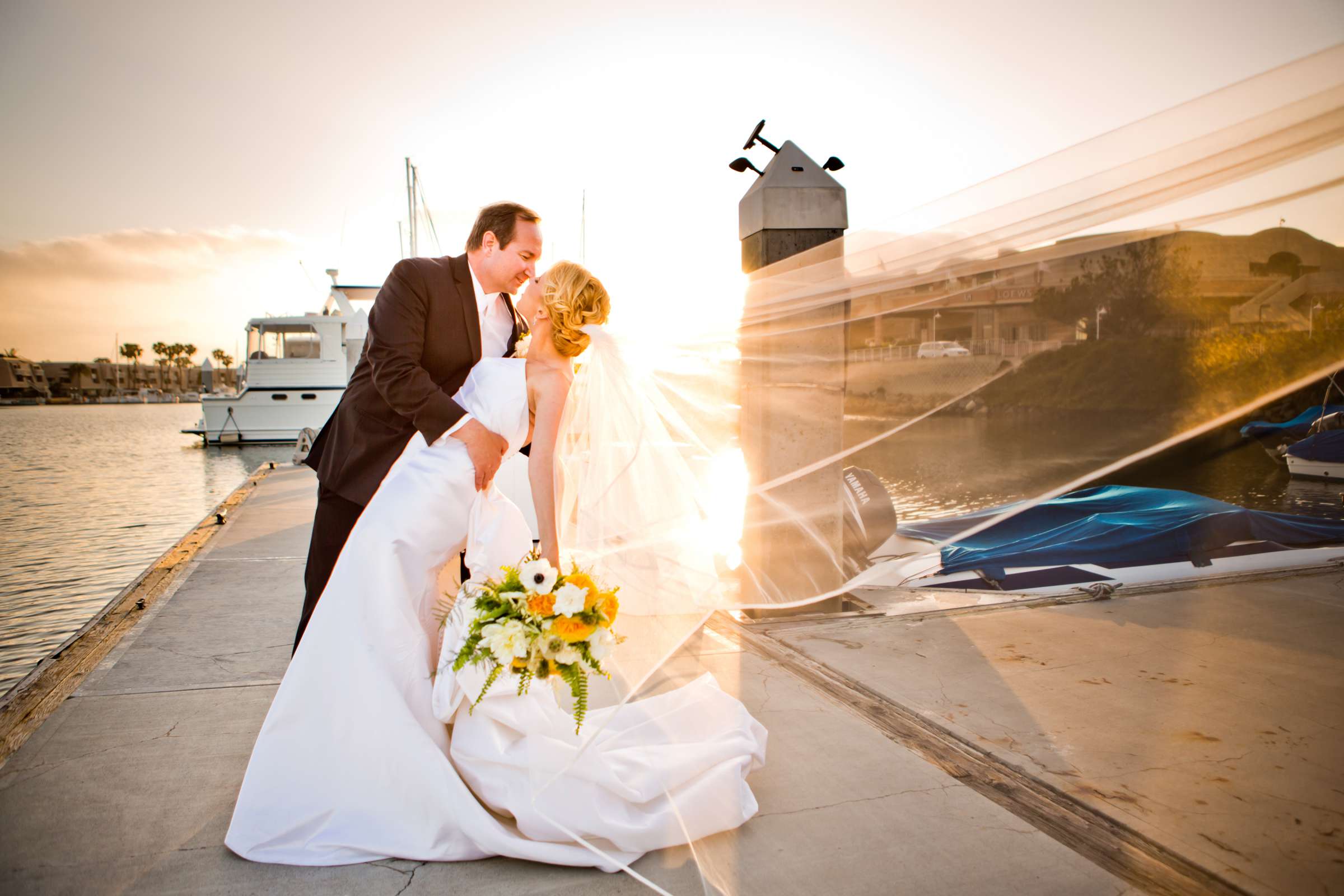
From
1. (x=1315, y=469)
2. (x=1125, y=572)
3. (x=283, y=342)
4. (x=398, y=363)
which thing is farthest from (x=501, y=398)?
(x=283, y=342)

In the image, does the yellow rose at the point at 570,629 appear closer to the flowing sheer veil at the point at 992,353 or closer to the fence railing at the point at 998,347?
the flowing sheer veil at the point at 992,353

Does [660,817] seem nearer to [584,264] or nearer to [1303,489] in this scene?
[584,264]

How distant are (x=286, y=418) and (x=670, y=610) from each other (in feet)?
98.8

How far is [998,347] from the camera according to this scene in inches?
108

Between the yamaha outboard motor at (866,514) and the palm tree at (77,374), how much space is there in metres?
172

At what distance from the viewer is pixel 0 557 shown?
34.7ft

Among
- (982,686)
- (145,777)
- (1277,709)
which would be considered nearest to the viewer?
(145,777)

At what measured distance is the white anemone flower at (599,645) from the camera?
97.7 inches

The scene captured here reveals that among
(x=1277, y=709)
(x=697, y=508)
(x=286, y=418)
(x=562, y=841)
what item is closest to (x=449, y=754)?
(x=562, y=841)

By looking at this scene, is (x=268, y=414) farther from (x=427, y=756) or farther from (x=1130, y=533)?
(x=427, y=756)

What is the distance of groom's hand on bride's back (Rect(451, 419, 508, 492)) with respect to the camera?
299 centimetres

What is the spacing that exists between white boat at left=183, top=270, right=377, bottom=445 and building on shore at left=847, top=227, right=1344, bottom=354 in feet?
91.8

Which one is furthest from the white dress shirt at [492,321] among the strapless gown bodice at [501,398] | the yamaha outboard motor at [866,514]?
the yamaha outboard motor at [866,514]

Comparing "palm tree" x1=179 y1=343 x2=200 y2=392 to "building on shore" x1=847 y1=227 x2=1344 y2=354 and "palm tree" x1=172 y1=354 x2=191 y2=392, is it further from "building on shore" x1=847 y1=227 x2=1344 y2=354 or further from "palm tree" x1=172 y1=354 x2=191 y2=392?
"building on shore" x1=847 y1=227 x2=1344 y2=354
